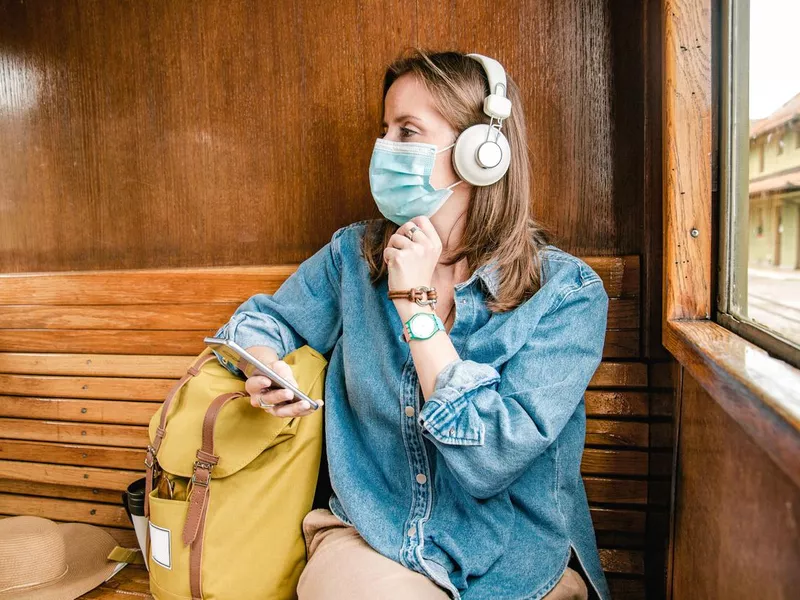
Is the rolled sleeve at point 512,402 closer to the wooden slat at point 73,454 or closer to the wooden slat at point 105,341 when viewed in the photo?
the wooden slat at point 105,341

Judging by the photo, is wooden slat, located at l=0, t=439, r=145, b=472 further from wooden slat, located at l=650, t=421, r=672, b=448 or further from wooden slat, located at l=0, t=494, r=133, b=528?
wooden slat, located at l=650, t=421, r=672, b=448

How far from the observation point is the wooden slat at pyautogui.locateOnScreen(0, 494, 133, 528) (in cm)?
242

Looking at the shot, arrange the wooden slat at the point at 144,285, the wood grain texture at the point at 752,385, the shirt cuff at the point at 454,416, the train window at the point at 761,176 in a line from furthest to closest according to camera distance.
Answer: the wooden slat at the point at 144,285 < the shirt cuff at the point at 454,416 < the train window at the point at 761,176 < the wood grain texture at the point at 752,385

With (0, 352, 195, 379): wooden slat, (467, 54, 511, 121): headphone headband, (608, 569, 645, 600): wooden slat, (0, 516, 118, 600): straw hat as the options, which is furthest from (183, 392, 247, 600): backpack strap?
(608, 569, 645, 600): wooden slat

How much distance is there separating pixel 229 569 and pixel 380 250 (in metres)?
0.92

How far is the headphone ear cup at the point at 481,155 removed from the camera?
5.08 ft

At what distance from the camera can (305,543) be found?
1670 mm

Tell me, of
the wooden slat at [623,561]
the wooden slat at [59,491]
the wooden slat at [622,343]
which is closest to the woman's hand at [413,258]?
the wooden slat at [622,343]

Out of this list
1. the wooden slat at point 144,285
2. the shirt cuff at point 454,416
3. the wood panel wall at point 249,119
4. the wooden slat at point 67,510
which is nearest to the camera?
the shirt cuff at point 454,416

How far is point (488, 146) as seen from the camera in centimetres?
154

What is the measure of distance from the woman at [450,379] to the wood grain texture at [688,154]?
0.69 ft

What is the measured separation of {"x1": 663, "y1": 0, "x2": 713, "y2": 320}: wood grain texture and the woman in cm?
21

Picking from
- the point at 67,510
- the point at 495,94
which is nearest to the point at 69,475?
the point at 67,510

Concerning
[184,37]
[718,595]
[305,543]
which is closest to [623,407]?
[718,595]
